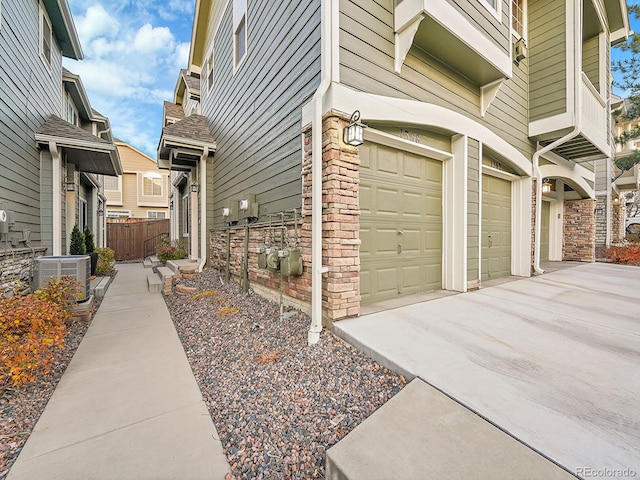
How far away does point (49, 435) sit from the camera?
5.55 ft

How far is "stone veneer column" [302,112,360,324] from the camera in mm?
2955

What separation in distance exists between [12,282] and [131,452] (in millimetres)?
4291

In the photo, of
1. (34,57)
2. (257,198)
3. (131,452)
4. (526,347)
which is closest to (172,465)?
(131,452)

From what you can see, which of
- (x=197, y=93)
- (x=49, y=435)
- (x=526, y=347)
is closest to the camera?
(x=49, y=435)

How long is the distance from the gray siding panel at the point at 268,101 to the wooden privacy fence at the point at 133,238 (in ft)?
26.3

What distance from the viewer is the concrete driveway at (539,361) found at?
4.63 feet

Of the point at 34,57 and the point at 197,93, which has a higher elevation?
the point at 197,93

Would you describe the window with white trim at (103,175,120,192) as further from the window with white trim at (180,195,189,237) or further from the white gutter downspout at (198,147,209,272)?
the white gutter downspout at (198,147,209,272)

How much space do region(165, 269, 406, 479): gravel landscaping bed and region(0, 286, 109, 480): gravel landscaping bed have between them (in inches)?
40.9

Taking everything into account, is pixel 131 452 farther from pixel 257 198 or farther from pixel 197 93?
pixel 197 93

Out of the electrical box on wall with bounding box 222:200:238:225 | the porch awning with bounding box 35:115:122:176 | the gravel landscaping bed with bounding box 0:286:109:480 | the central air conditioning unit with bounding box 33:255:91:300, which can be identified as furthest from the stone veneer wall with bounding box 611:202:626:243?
the porch awning with bounding box 35:115:122:176

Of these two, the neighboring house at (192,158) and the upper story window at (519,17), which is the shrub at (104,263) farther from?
the upper story window at (519,17)

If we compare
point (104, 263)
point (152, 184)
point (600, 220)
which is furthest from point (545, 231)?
point (152, 184)

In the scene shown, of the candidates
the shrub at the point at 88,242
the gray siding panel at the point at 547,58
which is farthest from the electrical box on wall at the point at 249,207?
the gray siding panel at the point at 547,58
